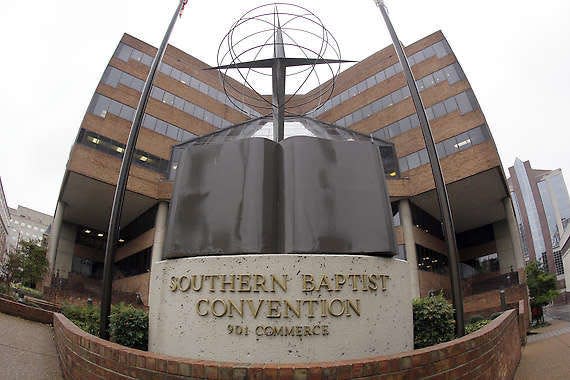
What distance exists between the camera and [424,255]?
103ft

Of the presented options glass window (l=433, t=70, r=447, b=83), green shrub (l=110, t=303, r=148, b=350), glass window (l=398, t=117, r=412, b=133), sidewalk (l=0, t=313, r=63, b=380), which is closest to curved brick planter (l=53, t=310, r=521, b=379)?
sidewalk (l=0, t=313, r=63, b=380)

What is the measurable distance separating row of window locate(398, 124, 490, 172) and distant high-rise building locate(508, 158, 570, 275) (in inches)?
2724

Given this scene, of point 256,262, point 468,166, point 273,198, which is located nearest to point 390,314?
point 256,262

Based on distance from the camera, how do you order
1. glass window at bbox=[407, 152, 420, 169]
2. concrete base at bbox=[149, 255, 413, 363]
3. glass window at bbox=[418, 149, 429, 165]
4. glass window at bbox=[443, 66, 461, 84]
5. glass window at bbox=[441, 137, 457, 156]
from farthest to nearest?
glass window at bbox=[443, 66, 461, 84] → glass window at bbox=[407, 152, 420, 169] → glass window at bbox=[418, 149, 429, 165] → glass window at bbox=[441, 137, 457, 156] → concrete base at bbox=[149, 255, 413, 363]

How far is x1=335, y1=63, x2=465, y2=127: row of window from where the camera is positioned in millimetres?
31766

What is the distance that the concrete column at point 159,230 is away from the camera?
29.0 meters

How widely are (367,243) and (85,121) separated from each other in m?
28.3

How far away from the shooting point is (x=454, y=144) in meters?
29.3

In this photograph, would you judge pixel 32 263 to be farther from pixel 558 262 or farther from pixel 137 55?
pixel 558 262

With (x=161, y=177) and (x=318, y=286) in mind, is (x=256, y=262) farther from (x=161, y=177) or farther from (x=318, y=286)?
(x=161, y=177)

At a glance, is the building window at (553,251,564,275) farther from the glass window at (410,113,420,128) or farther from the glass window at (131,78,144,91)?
the glass window at (131,78,144,91)

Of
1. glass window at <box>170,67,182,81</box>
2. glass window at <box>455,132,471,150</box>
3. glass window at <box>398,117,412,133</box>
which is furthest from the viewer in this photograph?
glass window at <box>170,67,182,81</box>

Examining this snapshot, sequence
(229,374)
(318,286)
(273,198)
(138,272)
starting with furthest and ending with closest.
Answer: (138,272) < (273,198) < (318,286) < (229,374)

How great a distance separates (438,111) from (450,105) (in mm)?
977
